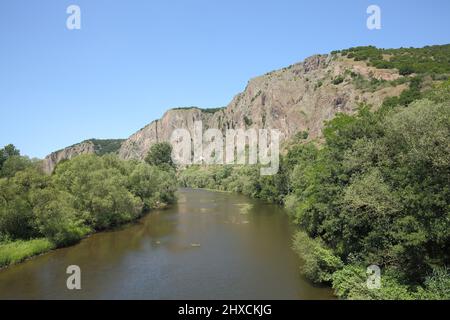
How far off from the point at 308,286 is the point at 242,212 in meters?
39.3

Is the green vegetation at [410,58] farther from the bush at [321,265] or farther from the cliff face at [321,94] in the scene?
the bush at [321,265]

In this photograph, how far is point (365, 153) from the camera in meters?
24.9

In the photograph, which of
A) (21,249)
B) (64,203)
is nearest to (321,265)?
(21,249)

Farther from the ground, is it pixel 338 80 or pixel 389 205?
pixel 338 80

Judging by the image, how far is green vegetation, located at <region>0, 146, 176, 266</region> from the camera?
3597 cm

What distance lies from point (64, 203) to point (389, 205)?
104 feet

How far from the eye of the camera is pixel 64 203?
39000mm

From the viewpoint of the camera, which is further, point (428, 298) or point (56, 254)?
point (56, 254)

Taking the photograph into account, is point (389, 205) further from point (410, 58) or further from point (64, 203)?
point (410, 58)

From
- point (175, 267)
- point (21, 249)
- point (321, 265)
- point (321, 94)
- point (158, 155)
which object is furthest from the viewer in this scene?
point (321, 94)

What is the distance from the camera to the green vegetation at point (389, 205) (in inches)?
727

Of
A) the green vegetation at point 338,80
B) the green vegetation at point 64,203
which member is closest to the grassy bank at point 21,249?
the green vegetation at point 64,203
